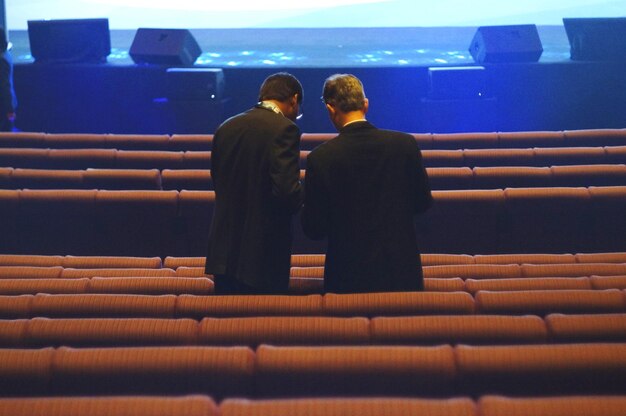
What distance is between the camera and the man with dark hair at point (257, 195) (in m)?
1.43

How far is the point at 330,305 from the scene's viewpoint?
115 centimetres

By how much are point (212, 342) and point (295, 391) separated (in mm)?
182

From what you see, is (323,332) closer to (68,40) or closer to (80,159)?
(80,159)

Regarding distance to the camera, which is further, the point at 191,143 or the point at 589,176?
the point at 191,143

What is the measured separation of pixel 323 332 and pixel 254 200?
52 centimetres

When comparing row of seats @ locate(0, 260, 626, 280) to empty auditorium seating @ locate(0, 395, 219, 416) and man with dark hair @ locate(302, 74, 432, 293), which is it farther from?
empty auditorium seating @ locate(0, 395, 219, 416)

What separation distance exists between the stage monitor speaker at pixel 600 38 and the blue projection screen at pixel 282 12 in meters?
1.03

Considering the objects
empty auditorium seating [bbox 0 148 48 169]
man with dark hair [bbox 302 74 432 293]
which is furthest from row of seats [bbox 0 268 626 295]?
empty auditorium seating [bbox 0 148 48 169]

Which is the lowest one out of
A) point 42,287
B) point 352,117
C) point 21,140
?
point 21,140

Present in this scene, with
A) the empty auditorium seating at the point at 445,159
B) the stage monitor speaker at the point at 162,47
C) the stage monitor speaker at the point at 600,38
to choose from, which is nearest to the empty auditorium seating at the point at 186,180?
the empty auditorium seating at the point at 445,159

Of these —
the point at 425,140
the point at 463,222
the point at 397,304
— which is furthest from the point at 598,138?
the point at 397,304

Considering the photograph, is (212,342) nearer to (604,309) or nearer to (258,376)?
(258,376)

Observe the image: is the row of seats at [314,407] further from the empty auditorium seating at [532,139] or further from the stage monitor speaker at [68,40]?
the stage monitor speaker at [68,40]

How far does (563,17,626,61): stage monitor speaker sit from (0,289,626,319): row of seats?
141 inches
